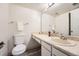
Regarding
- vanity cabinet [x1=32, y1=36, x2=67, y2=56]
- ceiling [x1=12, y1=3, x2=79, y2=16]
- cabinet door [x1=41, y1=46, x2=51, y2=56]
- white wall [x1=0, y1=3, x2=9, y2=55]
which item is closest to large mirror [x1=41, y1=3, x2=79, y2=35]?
ceiling [x1=12, y1=3, x2=79, y2=16]

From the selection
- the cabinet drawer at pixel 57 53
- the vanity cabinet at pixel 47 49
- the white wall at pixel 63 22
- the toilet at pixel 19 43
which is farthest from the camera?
the white wall at pixel 63 22

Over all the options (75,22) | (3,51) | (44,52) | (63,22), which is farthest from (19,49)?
(75,22)

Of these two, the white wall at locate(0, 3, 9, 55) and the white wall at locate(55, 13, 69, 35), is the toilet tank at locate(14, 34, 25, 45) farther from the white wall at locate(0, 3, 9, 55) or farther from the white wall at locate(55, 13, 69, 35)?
the white wall at locate(55, 13, 69, 35)

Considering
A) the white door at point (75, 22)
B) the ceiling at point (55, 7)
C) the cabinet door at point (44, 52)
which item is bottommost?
the cabinet door at point (44, 52)

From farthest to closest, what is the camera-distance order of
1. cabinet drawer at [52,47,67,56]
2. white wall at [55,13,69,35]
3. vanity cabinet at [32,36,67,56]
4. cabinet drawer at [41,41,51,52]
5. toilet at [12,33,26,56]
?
white wall at [55,13,69,35] → toilet at [12,33,26,56] → cabinet drawer at [41,41,51,52] → vanity cabinet at [32,36,67,56] → cabinet drawer at [52,47,67,56]

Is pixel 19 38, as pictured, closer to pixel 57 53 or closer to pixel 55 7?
pixel 57 53

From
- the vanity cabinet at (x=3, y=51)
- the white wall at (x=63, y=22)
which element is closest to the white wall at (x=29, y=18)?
the white wall at (x=63, y=22)

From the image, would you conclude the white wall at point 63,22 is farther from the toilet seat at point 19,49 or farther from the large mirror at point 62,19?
the toilet seat at point 19,49

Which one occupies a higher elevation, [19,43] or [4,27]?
[4,27]

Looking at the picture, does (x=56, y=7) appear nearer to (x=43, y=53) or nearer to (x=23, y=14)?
(x=23, y=14)

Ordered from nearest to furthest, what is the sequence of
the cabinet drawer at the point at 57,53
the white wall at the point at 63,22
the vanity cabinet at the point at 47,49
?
the cabinet drawer at the point at 57,53
the vanity cabinet at the point at 47,49
the white wall at the point at 63,22

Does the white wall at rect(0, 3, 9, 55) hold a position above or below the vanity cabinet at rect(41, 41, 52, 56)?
above

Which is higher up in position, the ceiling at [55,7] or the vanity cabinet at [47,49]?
the ceiling at [55,7]

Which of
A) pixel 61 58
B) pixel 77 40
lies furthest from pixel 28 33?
pixel 77 40
